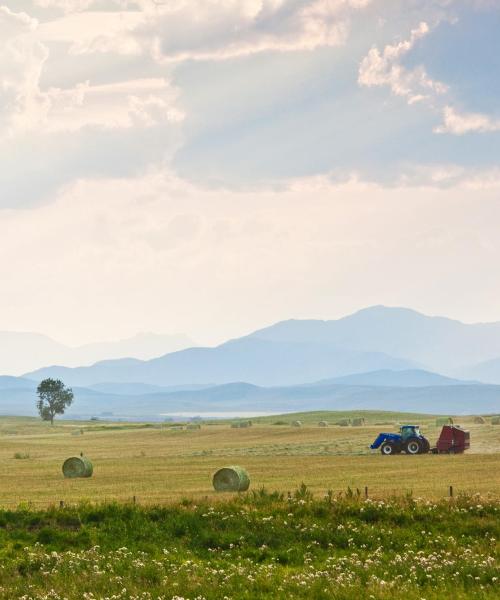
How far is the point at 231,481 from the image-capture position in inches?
1602

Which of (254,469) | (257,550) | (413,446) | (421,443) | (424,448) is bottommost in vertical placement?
(257,550)

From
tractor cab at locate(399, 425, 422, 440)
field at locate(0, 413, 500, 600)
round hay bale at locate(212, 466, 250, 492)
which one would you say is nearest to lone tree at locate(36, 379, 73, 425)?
tractor cab at locate(399, 425, 422, 440)

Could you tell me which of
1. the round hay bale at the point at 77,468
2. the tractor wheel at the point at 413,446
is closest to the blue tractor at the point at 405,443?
the tractor wheel at the point at 413,446

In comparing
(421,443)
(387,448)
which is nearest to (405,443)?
(421,443)

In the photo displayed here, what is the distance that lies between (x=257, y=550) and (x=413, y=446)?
38.6 meters

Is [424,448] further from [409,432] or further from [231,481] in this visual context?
[231,481]

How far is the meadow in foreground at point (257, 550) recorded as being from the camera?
21219 mm

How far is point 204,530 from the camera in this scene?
27.2 m

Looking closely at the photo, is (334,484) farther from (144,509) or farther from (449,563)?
(449,563)

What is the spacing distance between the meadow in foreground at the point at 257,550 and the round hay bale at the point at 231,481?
9.41m

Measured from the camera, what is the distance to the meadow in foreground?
21.2 metres

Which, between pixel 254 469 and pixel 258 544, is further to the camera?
pixel 254 469

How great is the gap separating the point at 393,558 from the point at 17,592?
9322 mm

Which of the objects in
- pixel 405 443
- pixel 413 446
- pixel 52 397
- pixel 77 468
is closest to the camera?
pixel 77 468
